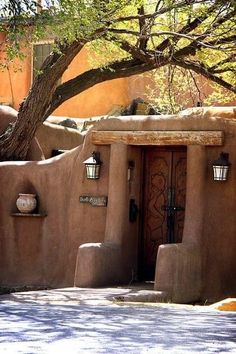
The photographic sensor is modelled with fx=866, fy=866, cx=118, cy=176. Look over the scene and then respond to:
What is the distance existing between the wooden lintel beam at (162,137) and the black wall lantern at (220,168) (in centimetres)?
27

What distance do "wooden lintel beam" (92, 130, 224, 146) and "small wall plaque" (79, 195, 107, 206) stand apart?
89cm

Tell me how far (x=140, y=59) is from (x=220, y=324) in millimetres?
7764

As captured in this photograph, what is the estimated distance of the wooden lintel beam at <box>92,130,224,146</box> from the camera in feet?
43.0

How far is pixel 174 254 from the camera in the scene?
12.4 metres

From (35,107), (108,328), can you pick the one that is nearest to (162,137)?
(35,107)

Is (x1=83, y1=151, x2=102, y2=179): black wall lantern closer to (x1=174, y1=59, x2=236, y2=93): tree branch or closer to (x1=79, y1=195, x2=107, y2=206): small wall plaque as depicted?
(x1=79, y1=195, x2=107, y2=206): small wall plaque

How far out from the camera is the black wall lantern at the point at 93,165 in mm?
13930

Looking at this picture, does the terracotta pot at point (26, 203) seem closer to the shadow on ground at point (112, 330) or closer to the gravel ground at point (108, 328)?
the gravel ground at point (108, 328)

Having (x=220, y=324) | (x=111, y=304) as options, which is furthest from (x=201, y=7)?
(x=220, y=324)

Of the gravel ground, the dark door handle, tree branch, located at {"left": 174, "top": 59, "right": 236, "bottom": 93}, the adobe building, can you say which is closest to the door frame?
the adobe building

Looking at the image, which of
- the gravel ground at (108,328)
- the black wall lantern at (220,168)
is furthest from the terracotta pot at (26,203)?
the gravel ground at (108,328)

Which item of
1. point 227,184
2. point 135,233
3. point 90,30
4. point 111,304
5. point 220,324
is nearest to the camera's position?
point 220,324

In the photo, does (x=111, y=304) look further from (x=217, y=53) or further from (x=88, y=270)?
(x=217, y=53)

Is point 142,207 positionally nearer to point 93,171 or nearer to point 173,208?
point 173,208
